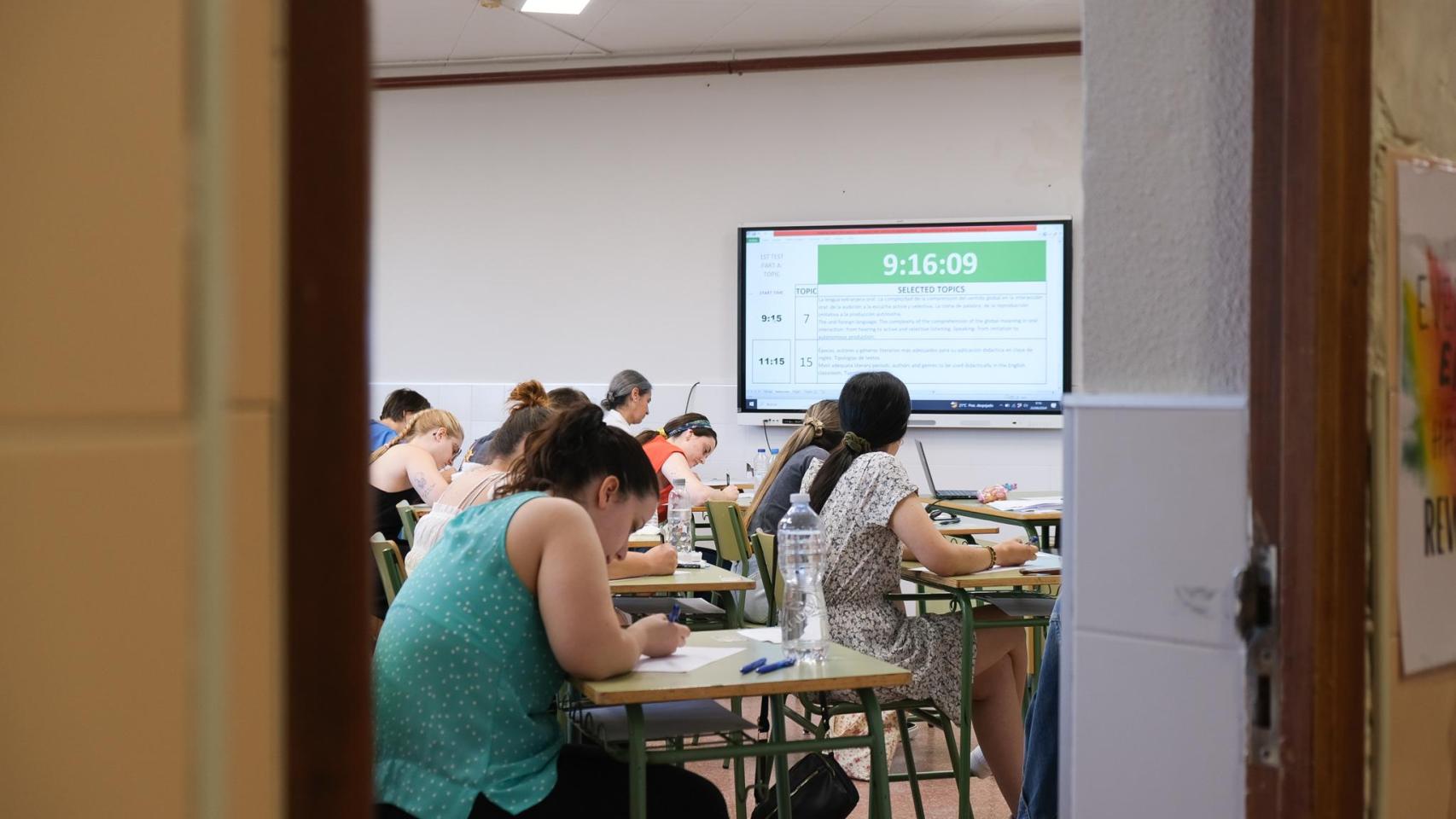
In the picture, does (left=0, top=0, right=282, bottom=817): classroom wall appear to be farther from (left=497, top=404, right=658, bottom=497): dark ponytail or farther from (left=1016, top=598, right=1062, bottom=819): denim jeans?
(left=1016, top=598, right=1062, bottom=819): denim jeans

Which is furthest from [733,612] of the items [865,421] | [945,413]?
[945,413]

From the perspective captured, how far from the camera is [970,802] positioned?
3730 millimetres

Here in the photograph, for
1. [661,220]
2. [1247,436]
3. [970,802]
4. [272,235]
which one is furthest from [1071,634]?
[661,220]

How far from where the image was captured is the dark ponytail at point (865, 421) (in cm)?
360

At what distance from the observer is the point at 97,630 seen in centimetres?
37

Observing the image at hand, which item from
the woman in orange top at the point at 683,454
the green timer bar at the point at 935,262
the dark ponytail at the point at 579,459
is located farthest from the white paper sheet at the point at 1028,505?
the dark ponytail at the point at 579,459

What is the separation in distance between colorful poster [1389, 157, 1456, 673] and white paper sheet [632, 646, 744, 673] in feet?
4.62

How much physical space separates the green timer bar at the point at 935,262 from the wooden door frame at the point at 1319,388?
5.89m

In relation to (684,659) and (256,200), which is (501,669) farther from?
(256,200)

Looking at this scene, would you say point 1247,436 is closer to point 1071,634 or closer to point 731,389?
point 1071,634

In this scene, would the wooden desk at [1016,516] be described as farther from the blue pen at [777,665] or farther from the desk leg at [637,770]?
the desk leg at [637,770]

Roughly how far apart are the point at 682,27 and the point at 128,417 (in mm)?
6698

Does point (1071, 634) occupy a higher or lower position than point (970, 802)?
higher

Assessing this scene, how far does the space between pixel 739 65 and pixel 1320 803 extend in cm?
656
